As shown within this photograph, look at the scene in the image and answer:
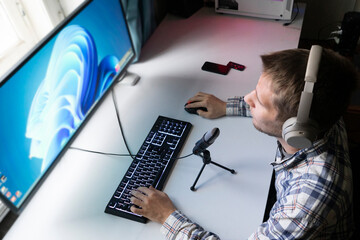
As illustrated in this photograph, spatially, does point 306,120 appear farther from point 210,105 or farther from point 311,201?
point 210,105

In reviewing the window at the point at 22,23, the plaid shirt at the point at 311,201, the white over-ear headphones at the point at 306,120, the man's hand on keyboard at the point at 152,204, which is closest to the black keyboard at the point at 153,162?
the man's hand on keyboard at the point at 152,204

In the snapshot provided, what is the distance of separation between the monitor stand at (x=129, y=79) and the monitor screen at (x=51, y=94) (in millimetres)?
187

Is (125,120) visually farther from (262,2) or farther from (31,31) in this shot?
(262,2)

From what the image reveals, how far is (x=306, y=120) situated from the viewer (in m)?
0.70

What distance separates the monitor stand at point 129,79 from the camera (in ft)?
4.27

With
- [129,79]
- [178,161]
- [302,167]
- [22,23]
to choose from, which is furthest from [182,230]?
[22,23]

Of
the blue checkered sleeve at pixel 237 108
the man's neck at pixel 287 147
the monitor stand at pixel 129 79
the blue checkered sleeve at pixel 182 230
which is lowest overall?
the blue checkered sleeve at pixel 182 230

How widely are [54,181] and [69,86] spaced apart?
0.31 m

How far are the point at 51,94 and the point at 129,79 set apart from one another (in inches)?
19.0

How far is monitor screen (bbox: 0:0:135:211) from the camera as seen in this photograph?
76cm

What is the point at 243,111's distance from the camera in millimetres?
1117

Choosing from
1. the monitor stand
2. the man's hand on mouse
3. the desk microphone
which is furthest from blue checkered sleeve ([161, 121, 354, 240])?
the monitor stand

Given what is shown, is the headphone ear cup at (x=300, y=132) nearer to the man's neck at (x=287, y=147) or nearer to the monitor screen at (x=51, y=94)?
the man's neck at (x=287, y=147)

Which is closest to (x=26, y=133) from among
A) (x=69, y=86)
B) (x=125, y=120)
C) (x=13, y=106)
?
(x=13, y=106)
